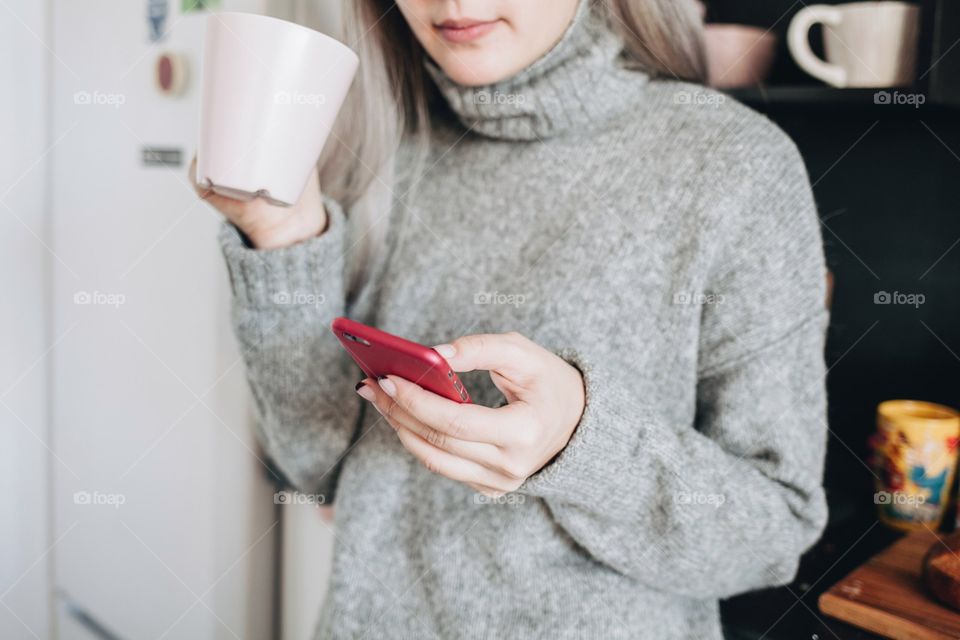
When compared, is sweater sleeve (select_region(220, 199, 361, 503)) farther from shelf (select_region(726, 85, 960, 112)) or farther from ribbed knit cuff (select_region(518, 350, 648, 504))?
shelf (select_region(726, 85, 960, 112))

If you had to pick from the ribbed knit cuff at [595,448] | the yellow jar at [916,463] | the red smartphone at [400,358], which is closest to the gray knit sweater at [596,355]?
the ribbed knit cuff at [595,448]

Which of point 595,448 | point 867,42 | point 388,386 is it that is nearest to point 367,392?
point 388,386

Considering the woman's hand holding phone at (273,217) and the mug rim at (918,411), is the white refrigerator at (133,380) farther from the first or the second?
the mug rim at (918,411)

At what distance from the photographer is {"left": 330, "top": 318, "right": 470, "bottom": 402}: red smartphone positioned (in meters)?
0.45

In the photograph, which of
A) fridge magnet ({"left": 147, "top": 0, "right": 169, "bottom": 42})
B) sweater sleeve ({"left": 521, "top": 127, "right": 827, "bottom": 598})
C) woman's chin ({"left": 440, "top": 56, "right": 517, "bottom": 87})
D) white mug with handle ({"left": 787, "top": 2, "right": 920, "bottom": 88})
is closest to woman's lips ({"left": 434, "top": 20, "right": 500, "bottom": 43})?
woman's chin ({"left": 440, "top": 56, "right": 517, "bottom": 87})

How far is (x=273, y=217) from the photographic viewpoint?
0.66 meters

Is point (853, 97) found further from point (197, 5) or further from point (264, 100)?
point (197, 5)

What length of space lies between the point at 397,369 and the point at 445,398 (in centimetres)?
4

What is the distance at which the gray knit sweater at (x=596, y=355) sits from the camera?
61 cm

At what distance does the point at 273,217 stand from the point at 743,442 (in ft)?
1.40

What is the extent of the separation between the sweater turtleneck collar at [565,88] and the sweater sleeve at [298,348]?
0.58 ft

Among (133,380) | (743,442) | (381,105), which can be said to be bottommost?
(133,380)

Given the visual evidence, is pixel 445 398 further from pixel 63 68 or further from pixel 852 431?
pixel 63 68

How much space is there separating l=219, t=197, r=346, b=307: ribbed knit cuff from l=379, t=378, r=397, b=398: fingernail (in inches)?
8.4
